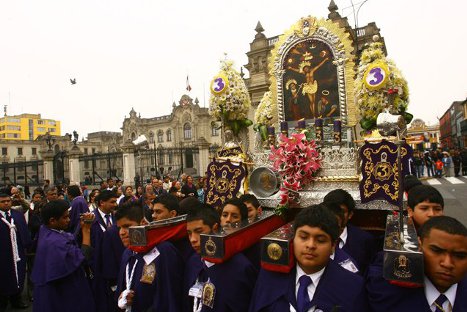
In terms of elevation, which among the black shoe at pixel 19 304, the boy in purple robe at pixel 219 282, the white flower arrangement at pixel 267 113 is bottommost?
the black shoe at pixel 19 304

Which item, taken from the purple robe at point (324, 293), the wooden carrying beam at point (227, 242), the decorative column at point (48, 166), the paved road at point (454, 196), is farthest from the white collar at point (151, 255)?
the decorative column at point (48, 166)

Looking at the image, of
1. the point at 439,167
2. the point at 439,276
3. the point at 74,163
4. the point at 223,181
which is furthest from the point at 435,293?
the point at 74,163

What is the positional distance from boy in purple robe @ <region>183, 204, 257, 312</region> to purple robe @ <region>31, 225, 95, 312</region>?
1.34 meters

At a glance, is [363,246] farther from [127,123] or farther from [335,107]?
[127,123]

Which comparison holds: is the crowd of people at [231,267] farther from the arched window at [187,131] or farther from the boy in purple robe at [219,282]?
the arched window at [187,131]

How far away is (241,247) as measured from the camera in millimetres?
3256

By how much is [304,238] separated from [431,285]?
82cm

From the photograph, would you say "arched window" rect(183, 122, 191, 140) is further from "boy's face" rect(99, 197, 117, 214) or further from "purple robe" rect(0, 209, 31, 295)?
"boy's face" rect(99, 197, 117, 214)

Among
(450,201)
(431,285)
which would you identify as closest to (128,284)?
(431,285)

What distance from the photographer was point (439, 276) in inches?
80.7

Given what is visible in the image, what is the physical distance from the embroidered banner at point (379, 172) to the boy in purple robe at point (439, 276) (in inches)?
109

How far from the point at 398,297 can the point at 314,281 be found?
1.79 ft

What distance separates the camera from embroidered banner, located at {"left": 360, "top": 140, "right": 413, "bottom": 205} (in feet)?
15.8

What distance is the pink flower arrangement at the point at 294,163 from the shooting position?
535 centimetres
